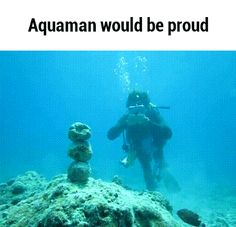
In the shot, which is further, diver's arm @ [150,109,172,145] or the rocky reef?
diver's arm @ [150,109,172,145]

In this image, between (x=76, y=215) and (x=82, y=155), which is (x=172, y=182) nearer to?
(x=82, y=155)

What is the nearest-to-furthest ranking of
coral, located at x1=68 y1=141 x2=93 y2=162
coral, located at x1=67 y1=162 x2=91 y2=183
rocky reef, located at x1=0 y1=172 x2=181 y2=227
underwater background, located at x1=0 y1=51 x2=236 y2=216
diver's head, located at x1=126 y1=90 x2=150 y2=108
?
rocky reef, located at x1=0 y1=172 x2=181 y2=227, coral, located at x1=67 y1=162 x2=91 y2=183, coral, located at x1=68 y1=141 x2=93 y2=162, diver's head, located at x1=126 y1=90 x2=150 y2=108, underwater background, located at x1=0 y1=51 x2=236 y2=216

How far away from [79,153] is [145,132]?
20.4 feet

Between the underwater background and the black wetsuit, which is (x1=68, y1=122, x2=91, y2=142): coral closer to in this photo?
the black wetsuit

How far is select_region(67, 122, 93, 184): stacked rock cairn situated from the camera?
458 centimetres

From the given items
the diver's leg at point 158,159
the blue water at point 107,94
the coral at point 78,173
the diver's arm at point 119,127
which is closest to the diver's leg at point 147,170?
the diver's leg at point 158,159

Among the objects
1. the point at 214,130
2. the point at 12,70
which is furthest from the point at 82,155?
the point at 214,130

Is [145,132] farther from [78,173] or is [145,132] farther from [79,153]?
[78,173]

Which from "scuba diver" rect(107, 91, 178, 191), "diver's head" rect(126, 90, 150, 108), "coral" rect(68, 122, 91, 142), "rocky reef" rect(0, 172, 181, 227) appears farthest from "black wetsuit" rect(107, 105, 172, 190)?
"coral" rect(68, 122, 91, 142)

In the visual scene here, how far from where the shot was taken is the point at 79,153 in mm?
4852

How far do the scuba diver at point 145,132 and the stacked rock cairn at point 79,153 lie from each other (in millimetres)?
5402

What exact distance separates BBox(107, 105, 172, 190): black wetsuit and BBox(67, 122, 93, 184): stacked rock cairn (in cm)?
569

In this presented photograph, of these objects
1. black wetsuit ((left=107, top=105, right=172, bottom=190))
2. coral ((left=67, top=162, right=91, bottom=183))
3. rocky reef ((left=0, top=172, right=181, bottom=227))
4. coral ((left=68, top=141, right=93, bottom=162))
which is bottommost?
rocky reef ((left=0, top=172, right=181, bottom=227))

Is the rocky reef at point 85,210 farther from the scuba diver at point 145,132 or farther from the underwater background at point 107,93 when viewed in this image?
the underwater background at point 107,93
